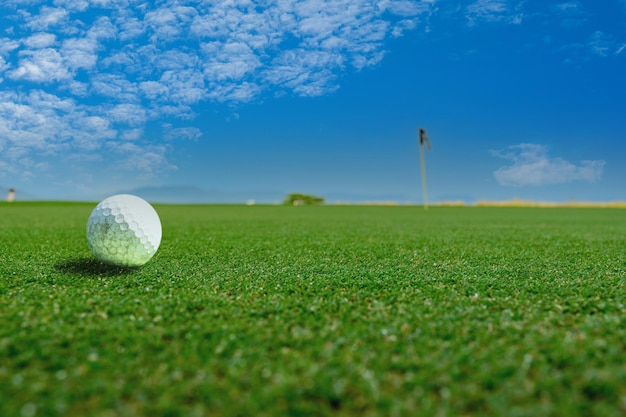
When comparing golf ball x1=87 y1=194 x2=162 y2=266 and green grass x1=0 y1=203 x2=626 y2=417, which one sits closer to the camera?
green grass x1=0 y1=203 x2=626 y2=417

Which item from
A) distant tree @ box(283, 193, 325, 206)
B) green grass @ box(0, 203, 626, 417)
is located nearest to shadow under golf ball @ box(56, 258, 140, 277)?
green grass @ box(0, 203, 626, 417)

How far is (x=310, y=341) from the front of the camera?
9.71 feet

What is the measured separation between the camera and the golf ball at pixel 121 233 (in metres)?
5.34

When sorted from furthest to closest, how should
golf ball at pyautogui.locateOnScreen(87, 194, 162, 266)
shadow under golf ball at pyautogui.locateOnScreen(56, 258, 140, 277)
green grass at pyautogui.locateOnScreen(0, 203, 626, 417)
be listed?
golf ball at pyautogui.locateOnScreen(87, 194, 162, 266)
shadow under golf ball at pyautogui.locateOnScreen(56, 258, 140, 277)
green grass at pyautogui.locateOnScreen(0, 203, 626, 417)

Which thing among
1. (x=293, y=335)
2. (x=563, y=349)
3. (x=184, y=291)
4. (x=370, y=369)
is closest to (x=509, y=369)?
(x=563, y=349)

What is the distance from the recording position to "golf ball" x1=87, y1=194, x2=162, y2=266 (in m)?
5.34

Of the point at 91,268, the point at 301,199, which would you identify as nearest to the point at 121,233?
the point at 91,268

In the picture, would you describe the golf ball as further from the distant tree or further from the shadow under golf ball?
the distant tree

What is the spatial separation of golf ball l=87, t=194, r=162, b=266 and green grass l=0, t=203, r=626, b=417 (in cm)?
21

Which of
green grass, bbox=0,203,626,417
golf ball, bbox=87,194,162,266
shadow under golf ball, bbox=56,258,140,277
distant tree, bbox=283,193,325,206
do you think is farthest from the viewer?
distant tree, bbox=283,193,325,206

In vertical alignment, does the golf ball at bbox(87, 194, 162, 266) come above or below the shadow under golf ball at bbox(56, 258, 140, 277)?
above

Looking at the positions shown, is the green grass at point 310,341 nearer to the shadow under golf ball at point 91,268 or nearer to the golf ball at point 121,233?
the shadow under golf ball at point 91,268

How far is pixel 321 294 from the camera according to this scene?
4.25 m

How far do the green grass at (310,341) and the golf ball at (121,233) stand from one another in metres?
0.21
